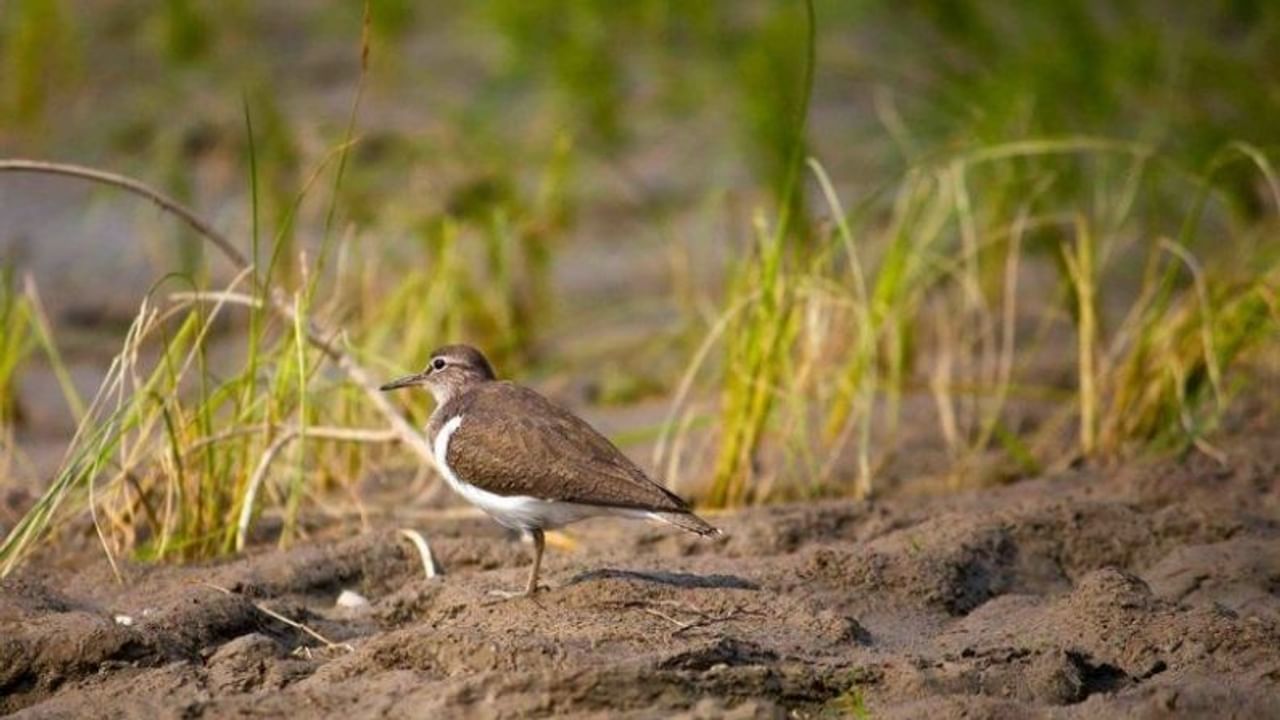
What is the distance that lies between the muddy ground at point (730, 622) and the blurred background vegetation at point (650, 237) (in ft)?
1.46

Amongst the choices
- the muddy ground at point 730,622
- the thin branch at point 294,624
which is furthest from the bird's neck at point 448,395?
the thin branch at point 294,624

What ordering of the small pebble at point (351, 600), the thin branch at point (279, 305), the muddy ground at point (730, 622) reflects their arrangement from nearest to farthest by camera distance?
the muddy ground at point (730, 622) → the small pebble at point (351, 600) → the thin branch at point (279, 305)

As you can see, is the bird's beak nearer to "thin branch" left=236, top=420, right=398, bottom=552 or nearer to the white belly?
"thin branch" left=236, top=420, right=398, bottom=552

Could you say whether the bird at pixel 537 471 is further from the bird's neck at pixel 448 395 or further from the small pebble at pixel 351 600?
the small pebble at pixel 351 600

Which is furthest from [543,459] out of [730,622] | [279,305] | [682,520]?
[279,305]

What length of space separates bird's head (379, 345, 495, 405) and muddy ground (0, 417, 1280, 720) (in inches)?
17.0

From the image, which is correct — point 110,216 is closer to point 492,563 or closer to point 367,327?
point 367,327

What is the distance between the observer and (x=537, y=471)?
512 centimetres

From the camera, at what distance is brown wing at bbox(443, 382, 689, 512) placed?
198 inches

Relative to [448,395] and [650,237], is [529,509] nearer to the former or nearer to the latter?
[448,395]

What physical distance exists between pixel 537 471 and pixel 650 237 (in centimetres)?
599

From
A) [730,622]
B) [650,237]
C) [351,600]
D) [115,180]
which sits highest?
[115,180]

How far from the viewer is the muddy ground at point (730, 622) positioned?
4328 millimetres

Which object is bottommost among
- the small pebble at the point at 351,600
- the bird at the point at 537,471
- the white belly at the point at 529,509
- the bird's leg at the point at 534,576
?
the small pebble at the point at 351,600
